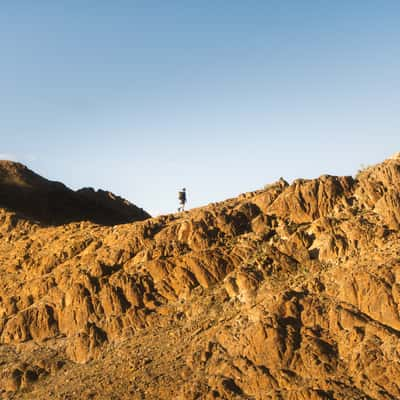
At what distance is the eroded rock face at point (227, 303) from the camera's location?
2098 cm

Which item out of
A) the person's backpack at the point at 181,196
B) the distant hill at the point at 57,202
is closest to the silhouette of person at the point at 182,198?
the person's backpack at the point at 181,196

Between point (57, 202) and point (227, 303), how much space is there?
39462mm

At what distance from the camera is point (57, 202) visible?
60844mm

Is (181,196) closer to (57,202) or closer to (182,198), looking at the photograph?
(182,198)

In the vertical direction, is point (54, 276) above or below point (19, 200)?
below

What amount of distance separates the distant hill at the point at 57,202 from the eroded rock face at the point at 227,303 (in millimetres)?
21174

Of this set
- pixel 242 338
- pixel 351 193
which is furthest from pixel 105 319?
pixel 351 193

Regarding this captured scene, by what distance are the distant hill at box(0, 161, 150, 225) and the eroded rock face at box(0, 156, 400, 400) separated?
69.5ft

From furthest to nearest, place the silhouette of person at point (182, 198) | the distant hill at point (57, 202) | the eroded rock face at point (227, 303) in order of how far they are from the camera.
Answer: the distant hill at point (57, 202) → the silhouette of person at point (182, 198) → the eroded rock face at point (227, 303)

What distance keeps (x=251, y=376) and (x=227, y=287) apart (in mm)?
6395

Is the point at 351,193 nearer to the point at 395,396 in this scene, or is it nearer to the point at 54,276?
the point at 395,396

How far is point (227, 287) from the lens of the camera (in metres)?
26.9

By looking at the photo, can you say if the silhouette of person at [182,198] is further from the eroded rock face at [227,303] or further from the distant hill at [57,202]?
the distant hill at [57,202]

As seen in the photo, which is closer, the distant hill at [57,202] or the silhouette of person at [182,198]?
the silhouette of person at [182,198]
